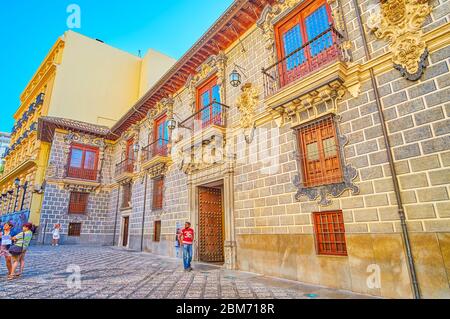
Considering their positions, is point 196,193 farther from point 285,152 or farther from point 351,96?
point 351,96

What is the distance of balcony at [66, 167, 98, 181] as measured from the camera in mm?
15916

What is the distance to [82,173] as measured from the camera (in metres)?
16.4

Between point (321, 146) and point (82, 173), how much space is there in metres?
15.8

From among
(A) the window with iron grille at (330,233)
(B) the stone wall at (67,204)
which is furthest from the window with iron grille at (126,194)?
(A) the window with iron grille at (330,233)

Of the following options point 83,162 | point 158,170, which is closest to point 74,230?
point 83,162

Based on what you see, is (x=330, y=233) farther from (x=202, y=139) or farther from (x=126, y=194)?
(x=126, y=194)

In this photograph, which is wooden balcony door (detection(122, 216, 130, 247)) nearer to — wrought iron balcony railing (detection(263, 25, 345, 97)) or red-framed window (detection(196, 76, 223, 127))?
red-framed window (detection(196, 76, 223, 127))

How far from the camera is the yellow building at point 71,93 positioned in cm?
1688

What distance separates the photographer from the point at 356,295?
4414mm

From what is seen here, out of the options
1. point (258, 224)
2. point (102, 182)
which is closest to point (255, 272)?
point (258, 224)

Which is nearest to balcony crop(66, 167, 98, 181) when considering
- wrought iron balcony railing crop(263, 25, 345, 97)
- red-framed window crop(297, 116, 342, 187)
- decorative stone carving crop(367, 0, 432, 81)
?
wrought iron balcony railing crop(263, 25, 345, 97)

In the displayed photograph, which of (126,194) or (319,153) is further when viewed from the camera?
(126,194)

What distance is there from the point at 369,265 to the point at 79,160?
57.0 feet

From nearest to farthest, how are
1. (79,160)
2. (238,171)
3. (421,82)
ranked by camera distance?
(421,82)
(238,171)
(79,160)
